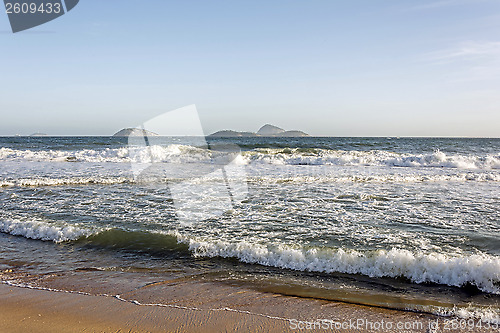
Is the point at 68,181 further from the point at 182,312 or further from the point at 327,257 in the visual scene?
the point at 327,257

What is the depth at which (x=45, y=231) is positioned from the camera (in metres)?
5.80

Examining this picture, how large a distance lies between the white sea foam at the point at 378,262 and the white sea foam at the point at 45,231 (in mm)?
2247

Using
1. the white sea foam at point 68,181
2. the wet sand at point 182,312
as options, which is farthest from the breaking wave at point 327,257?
the white sea foam at point 68,181

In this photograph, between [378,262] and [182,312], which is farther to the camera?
[378,262]

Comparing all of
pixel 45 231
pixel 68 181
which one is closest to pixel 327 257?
pixel 45 231

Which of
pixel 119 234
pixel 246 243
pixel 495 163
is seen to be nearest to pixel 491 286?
pixel 246 243

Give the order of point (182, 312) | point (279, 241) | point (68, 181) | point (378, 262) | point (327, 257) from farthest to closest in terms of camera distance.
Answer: point (68, 181) < point (279, 241) < point (327, 257) < point (378, 262) < point (182, 312)

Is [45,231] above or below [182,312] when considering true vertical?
above

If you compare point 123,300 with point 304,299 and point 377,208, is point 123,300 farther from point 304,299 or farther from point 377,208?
point 377,208

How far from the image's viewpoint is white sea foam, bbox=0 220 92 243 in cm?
566

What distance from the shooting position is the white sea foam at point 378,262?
3859mm

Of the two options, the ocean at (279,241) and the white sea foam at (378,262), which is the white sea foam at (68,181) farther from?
the white sea foam at (378,262)

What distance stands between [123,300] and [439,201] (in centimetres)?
779

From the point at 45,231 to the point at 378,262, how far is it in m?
5.44
